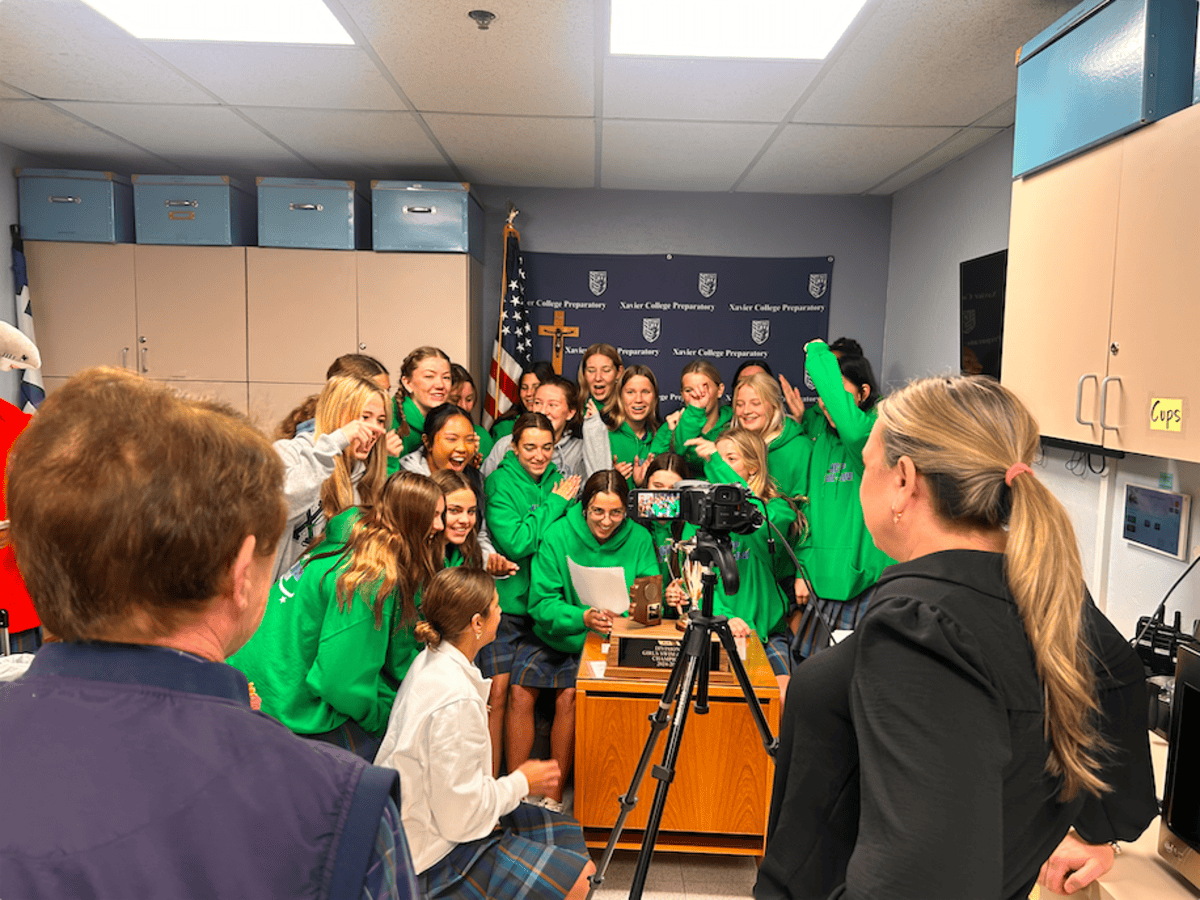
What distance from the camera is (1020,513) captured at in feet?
2.85

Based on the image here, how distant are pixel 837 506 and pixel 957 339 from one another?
138 centimetres

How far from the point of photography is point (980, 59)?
252 centimetres

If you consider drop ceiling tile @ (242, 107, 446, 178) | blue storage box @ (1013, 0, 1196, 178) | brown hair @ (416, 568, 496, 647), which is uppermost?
drop ceiling tile @ (242, 107, 446, 178)

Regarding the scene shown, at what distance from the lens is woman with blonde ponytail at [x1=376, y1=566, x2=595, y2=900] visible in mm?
1585

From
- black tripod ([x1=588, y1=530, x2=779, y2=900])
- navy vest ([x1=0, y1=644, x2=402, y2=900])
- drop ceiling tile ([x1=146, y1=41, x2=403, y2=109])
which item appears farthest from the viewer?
drop ceiling tile ([x1=146, y1=41, x2=403, y2=109])

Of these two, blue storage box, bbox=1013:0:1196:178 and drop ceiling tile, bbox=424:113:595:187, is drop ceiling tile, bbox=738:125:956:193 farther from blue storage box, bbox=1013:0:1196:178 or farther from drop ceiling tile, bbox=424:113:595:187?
blue storage box, bbox=1013:0:1196:178

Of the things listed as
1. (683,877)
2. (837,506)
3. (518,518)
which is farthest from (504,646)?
(837,506)

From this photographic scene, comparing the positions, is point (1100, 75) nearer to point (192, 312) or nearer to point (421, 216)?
point (421, 216)

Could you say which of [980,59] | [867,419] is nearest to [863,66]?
[980,59]

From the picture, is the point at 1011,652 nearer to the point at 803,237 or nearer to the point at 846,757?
the point at 846,757

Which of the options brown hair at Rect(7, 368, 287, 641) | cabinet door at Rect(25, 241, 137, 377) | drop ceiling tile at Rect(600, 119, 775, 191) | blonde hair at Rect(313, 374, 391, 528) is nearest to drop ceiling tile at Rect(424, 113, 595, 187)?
drop ceiling tile at Rect(600, 119, 775, 191)

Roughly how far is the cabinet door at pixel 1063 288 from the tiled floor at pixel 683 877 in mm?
1577

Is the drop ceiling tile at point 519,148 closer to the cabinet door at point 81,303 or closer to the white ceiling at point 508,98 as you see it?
the white ceiling at point 508,98

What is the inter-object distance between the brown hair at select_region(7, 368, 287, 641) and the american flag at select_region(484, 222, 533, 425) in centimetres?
408
